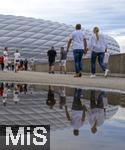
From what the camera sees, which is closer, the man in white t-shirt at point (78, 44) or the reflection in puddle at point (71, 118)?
the reflection in puddle at point (71, 118)

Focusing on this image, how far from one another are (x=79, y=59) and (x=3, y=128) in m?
12.6

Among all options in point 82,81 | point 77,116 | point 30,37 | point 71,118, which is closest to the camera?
point 71,118

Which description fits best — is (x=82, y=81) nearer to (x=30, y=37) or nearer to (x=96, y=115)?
(x=96, y=115)

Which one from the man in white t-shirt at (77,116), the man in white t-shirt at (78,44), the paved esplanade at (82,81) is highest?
the man in white t-shirt at (78,44)

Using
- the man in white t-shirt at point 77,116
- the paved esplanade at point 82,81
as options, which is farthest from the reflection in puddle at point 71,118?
the paved esplanade at point 82,81

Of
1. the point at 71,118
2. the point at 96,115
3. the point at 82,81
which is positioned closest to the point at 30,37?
the point at 82,81

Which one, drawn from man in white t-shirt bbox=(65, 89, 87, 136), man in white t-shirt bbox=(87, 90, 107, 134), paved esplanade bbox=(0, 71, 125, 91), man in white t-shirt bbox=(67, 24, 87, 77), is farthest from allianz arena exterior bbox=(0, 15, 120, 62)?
man in white t-shirt bbox=(65, 89, 87, 136)

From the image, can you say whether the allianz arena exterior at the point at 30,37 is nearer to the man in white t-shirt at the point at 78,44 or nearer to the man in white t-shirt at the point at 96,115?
the man in white t-shirt at the point at 78,44

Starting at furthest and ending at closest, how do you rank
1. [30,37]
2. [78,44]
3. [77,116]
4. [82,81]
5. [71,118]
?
1. [30,37]
2. [78,44]
3. [82,81]
4. [77,116]
5. [71,118]

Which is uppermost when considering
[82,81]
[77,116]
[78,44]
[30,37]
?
[30,37]

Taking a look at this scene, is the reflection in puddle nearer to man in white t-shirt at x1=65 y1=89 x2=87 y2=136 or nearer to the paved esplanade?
man in white t-shirt at x1=65 y1=89 x2=87 y2=136

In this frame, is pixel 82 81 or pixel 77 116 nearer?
pixel 77 116

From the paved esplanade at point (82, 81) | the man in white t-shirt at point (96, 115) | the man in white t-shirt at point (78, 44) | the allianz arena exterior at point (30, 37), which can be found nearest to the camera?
the man in white t-shirt at point (96, 115)

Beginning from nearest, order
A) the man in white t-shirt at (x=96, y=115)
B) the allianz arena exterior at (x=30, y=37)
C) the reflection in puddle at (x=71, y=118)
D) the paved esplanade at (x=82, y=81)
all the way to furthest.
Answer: the reflection in puddle at (x=71, y=118)
the man in white t-shirt at (x=96, y=115)
the paved esplanade at (x=82, y=81)
the allianz arena exterior at (x=30, y=37)
